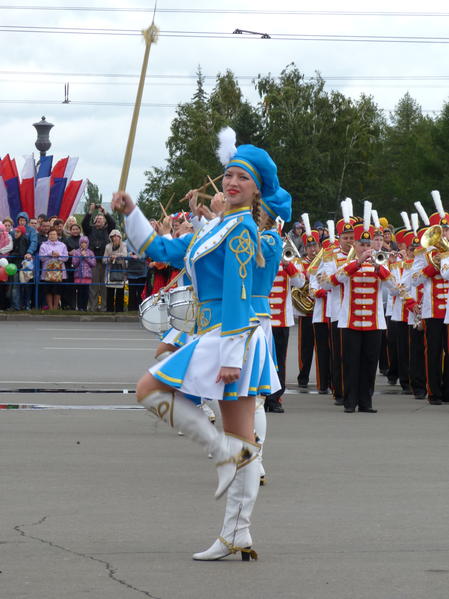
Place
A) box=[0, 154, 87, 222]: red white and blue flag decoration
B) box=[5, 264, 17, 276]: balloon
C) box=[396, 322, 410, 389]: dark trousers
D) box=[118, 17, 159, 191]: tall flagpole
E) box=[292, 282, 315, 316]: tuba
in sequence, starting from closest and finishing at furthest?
box=[118, 17, 159, 191]: tall flagpole, box=[396, 322, 410, 389]: dark trousers, box=[292, 282, 315, 316]: tuba, box=[5, 264, 17, 276]: balloon, box=[0, 154, 87, 222]: red white and blue flag decoration

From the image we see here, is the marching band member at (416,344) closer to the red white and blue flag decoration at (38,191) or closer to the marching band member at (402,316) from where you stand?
the marching band member at (402,316)

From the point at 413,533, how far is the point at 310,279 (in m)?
8.84

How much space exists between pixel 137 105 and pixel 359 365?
740 cm

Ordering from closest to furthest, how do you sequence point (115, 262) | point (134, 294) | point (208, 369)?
point (208, 369), point (115, 262), point (134, 294)

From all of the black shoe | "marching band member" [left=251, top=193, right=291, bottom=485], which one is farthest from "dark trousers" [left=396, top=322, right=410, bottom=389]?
"marching band member" [left=251, top=193, right=291, bottom=485]

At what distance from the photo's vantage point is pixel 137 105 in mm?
6043

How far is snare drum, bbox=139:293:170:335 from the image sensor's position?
10.7m

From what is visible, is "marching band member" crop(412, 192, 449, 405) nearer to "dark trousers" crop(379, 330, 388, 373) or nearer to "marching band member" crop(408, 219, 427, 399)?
"marching band member" crop(408, 219, 427, 399)

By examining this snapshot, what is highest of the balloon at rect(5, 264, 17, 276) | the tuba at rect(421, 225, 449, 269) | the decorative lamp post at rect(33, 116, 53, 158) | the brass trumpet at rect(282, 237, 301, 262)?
the decorative lamp post at rect(33, 116, 53, 158)

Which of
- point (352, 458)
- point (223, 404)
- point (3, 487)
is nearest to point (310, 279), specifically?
point (352, 458)

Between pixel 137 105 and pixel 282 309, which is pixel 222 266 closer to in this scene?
pixel 137 105

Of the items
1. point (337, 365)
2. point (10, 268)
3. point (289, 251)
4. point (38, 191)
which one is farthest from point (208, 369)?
point (38, 191)

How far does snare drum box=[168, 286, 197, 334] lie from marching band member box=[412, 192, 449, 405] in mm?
5159

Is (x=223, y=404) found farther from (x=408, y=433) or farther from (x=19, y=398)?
(x=19, y=398)
